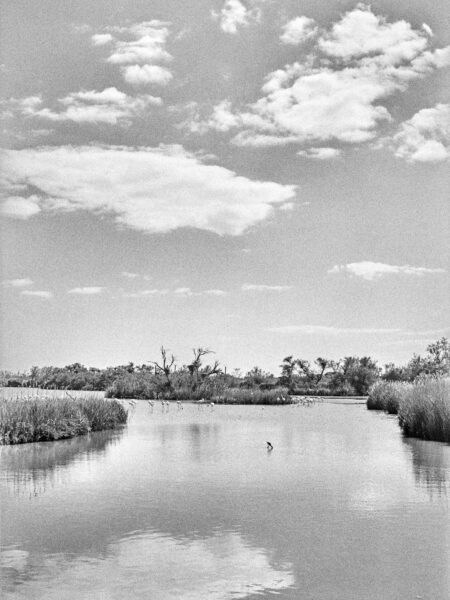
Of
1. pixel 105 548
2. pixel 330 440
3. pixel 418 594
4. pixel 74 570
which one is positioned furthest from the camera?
pixel 330 440

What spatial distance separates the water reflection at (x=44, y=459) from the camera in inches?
478

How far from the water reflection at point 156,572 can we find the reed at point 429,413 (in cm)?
1304

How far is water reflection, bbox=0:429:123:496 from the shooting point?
1215 centimetres

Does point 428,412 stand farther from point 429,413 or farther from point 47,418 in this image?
point 47,418

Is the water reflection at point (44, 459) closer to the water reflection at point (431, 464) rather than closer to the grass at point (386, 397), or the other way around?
the water reflection at point (431, 464)

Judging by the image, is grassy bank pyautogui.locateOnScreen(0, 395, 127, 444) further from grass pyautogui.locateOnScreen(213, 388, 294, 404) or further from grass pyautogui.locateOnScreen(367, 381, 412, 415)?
grass pyautogui.locateOnScreen(213, 388, 294, 404)

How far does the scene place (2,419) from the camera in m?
19.0

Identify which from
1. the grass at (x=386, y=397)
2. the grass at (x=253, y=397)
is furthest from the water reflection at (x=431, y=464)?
the grass at (x=253, y=397)

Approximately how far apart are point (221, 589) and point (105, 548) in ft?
6.40

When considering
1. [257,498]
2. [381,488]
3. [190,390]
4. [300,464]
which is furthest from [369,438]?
[190,390]

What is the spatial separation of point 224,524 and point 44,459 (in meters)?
7.53

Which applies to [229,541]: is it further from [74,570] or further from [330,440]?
[330,440]

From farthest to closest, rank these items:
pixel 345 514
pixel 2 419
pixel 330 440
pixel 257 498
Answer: pixel 330 440
pixel 2 419
pixel 257 498
pixel 345 514

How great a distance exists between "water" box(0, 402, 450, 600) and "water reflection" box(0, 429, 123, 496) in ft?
0.16
